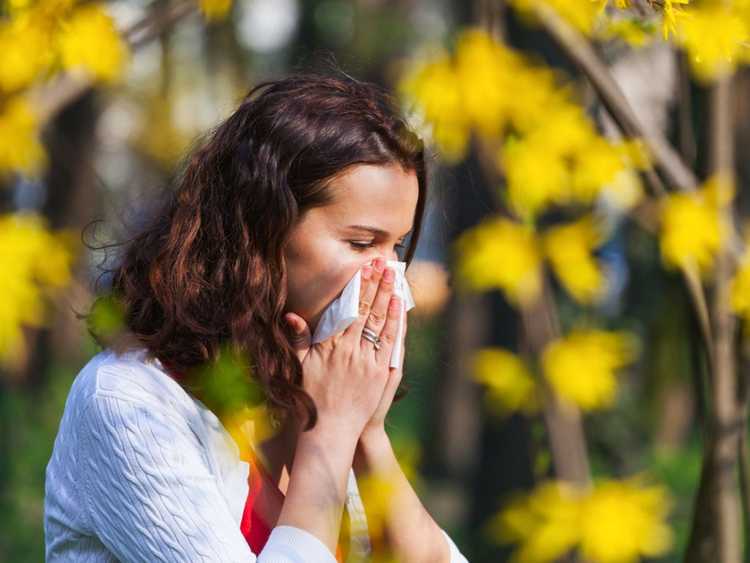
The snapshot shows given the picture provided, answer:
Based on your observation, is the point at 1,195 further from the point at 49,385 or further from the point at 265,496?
the point at 49,385

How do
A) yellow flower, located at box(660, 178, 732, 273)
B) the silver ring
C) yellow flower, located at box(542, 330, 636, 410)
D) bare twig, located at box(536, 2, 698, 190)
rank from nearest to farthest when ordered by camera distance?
1. the silver ring
2. bare twig, located at box(536, 2, 698, 190)
3. yellow flower, located at box(660, 178, 732, 273)
4. yellow flower, located at box(542, 330, 636, 410)

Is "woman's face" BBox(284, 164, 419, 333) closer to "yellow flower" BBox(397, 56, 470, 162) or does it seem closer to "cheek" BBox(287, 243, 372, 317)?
"cheek" BBox(287, 243, 372, 317)

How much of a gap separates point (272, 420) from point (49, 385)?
348 inches

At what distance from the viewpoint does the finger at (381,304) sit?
1960mm

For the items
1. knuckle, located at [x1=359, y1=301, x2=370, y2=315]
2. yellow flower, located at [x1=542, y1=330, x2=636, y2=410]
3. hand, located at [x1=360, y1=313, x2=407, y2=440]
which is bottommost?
yellow flower, located at [x1=542, y1=330, x2=636, y2=410]

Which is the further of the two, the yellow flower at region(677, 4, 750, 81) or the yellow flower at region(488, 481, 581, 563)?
the yellow flower at region(488, 481, 581, 563)

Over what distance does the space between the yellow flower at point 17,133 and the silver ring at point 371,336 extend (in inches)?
46.4

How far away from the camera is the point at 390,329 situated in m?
1.97

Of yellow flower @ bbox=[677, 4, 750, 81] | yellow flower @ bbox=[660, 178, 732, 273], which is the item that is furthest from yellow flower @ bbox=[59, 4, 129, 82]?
yellow flower @ bbox=[660, 178, 732, 273]

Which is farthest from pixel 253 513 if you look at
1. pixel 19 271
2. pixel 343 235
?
pixel 19 271

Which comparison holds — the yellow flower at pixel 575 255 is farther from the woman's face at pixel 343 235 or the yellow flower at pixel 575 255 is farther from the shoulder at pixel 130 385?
the shoulder at pixel 130 385

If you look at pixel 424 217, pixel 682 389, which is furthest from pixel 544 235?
pixel 682 389

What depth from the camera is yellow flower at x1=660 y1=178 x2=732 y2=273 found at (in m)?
2.79

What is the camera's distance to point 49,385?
34.3ft
